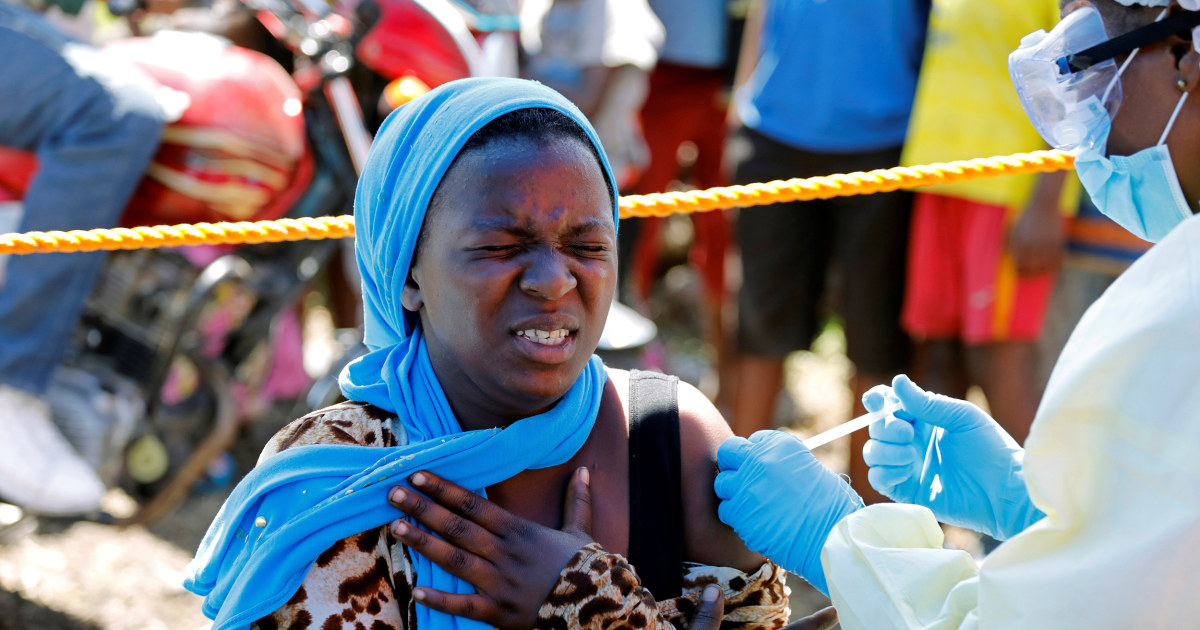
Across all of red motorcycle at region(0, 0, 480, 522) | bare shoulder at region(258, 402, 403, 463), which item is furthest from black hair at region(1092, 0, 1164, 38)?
red motorcycle at region(0, 0, 480, 522)

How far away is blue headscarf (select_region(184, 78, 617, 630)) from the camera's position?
1.30 meters

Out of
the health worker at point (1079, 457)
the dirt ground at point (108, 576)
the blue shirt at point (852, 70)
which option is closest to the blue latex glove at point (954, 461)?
the health worker at point (1079, 457)

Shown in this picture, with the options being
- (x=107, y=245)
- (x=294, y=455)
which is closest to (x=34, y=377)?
(x=107, y=245)

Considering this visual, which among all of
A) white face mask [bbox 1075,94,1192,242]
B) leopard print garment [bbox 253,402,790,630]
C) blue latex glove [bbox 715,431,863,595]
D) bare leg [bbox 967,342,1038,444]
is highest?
white face mask [bbox 1075,94,1192,242]

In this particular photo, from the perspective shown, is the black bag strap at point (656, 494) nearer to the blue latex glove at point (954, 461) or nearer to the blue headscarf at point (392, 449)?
the blue headscarf at point (392, 449)

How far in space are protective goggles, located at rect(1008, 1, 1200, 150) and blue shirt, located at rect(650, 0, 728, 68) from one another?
3.10m

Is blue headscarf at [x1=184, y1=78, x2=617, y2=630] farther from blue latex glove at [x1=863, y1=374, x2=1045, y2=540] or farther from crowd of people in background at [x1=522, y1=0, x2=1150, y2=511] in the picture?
crowd of people in background at [x1=522, y1=0, x2=1150, y2=511]

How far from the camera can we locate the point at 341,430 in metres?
1.44

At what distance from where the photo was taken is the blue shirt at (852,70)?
350 centimetres

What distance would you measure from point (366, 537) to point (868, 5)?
2.74 m

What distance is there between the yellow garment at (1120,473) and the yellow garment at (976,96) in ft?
7.38

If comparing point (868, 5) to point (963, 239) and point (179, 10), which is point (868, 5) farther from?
point (179, 10)

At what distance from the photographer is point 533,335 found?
4.56 feet

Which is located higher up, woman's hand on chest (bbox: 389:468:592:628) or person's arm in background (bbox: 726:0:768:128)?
person's arm in background (bbox: 726:0:768:128)
